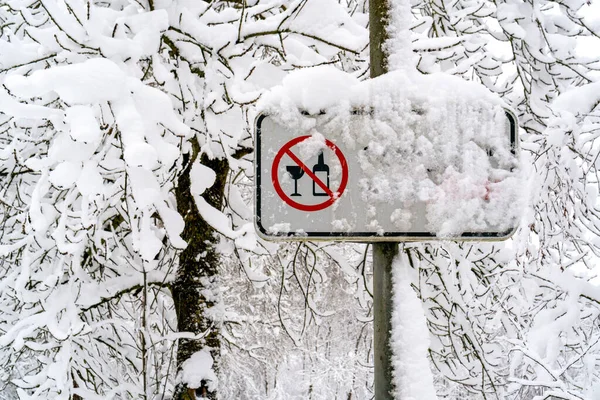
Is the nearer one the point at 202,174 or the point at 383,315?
the point at 383,315

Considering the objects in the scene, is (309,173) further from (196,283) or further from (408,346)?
(196,283)

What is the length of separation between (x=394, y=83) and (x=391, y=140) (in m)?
0.17

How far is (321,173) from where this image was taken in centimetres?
139

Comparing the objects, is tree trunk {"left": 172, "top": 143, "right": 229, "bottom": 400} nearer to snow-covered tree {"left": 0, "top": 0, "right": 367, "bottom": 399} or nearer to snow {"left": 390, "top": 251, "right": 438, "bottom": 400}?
snow-covered tree {"left": 0, "top": 0, "right": 367, "bottom": 399}

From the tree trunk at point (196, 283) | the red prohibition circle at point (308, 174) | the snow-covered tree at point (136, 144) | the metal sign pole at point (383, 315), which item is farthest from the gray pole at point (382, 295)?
the tree trunk at point (196, 283)

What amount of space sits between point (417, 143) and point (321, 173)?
→ 0.27 metres

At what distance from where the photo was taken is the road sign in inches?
54.0

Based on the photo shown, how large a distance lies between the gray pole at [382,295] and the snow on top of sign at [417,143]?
165 mm

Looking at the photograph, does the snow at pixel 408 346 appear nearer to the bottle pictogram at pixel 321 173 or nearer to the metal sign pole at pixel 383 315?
the metal sign pole at pixel 383 315

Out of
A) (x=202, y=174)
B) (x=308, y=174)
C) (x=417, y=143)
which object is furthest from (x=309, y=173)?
(x=202, y=174)

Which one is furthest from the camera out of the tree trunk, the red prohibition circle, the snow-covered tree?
the tree trunk

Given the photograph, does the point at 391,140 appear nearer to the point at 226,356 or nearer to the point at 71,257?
the point at 71,257

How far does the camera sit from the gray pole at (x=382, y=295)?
4.76 ft

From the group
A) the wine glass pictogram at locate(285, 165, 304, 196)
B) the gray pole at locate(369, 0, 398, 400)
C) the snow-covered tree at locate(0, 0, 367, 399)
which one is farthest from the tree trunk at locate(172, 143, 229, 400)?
the wine glass pictogram at locate(285, 165, 304, 196)
